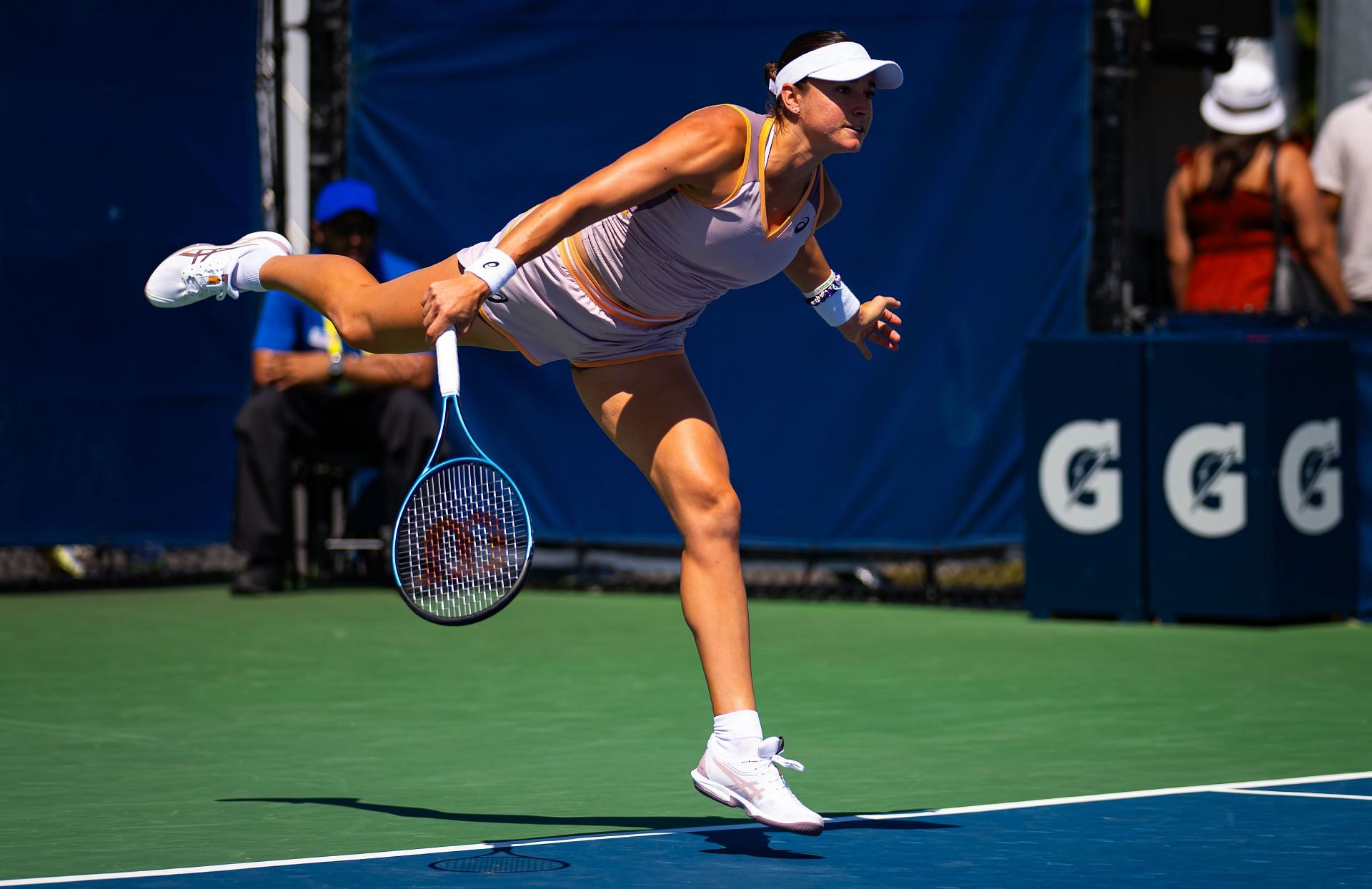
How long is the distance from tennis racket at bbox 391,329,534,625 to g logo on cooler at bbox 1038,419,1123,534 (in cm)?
458

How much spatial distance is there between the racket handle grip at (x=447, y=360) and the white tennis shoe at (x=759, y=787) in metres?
1.01

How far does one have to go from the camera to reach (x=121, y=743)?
6.61m

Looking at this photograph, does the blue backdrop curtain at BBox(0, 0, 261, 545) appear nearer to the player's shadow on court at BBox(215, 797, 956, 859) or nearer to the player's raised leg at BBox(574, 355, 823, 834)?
the player's shadow on court at BBox(215, 797, 956, 859)

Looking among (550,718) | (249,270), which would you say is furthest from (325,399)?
(249,270)

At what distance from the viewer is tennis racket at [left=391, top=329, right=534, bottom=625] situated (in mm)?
5020

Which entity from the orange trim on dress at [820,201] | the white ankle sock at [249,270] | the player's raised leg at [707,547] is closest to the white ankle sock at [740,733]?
the player's raised leg at [707,547]

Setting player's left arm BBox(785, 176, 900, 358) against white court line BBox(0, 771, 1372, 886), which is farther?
player's left arm BBox(785, 176, 900, 358)

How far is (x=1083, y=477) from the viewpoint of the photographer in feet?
30.8

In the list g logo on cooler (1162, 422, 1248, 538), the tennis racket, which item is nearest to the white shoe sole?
the tennis racket

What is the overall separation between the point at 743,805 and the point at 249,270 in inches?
81.8

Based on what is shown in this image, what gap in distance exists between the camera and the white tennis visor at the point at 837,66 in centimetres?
513

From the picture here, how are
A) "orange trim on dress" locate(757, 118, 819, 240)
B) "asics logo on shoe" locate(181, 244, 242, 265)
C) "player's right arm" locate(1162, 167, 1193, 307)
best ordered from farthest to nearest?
"player's right arm" locate(1162, 167, 1193, 307) < "asics logo on shoe" locate(181, 244, 242, 265) < "orange trim on dress" locate(757, 118, 819, 240)

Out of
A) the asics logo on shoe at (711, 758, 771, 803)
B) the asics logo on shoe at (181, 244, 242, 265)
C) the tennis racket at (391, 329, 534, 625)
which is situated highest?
the asics logo on shoe at (181, 244, 242, 265)

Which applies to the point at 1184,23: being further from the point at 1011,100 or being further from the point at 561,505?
the point at 561,505
